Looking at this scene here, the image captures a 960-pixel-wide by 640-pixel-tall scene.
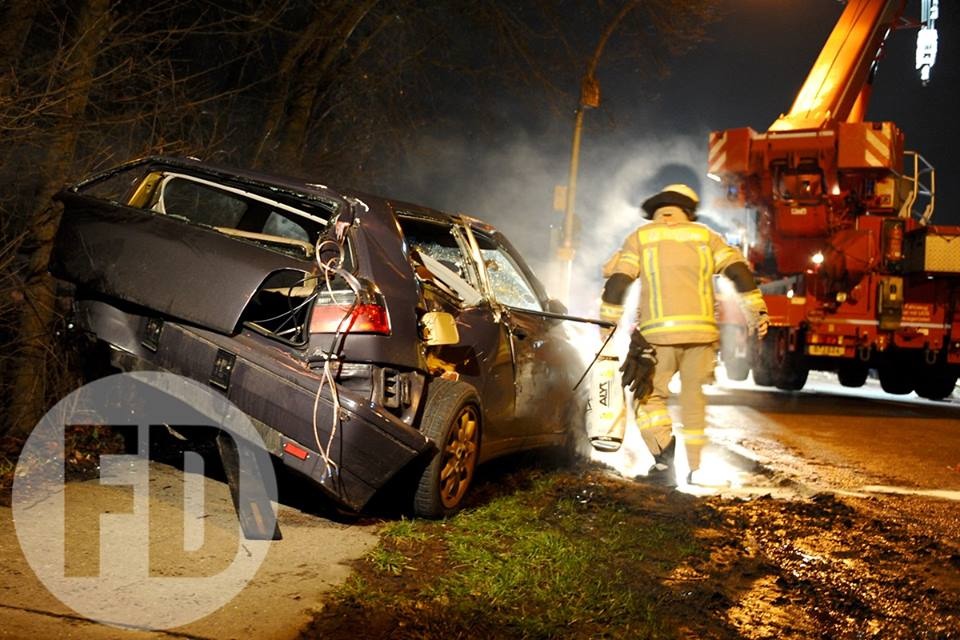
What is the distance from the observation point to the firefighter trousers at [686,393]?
616cm

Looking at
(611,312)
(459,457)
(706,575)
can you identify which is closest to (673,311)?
(611,312)

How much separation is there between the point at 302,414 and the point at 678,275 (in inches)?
119

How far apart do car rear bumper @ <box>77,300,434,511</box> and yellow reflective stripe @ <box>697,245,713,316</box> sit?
265cm

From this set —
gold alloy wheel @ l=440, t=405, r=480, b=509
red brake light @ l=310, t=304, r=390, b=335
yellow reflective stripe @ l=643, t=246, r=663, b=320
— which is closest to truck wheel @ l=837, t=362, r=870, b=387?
yellow reflective stripe @ l=643, t=246, r=663, b=320

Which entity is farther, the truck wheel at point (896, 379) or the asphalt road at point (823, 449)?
the truck wheel at point (896, 379)

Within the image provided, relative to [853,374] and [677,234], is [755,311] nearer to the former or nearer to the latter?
[677,234]

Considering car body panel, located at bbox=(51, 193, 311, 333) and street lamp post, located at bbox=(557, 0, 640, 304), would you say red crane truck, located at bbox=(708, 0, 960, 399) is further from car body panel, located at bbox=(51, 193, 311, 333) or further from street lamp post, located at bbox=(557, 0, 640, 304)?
car body panel, located at bbox=(51, 193, 311, 333)

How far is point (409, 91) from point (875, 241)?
641cm

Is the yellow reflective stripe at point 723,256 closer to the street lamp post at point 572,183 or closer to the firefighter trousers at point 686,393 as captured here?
the firefighter trousers at point 686,393

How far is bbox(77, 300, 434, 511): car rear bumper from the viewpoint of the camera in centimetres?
396

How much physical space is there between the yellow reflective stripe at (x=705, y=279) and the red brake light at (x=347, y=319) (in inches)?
→ 106

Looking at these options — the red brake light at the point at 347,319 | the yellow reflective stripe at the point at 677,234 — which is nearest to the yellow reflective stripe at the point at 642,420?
the yellow reflective stripe at the point at 677,234

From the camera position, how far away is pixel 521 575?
386 centimetres

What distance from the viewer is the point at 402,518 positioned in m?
4.53
